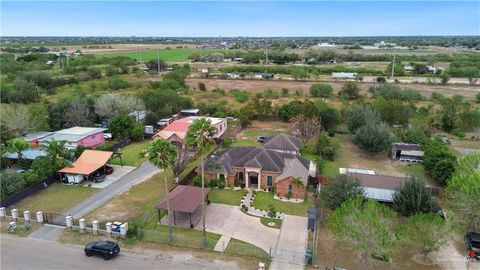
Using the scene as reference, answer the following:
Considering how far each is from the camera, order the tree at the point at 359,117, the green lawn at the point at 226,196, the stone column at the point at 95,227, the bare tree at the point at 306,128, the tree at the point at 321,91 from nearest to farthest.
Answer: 1. the stone column at the point at 95,227
2. the green lawn at the point at 226,196
3. the bare tree at the point at 306,128
4. the tree at the point at 359,117
5. the tree at the point at 321,91

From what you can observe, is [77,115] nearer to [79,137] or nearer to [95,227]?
[79,137]

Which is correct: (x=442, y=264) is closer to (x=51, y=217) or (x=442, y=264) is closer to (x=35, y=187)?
(x=51, y=217)

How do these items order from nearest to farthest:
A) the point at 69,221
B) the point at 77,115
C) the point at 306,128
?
the point at 69,221, the point at 306,128, the point at 77,115

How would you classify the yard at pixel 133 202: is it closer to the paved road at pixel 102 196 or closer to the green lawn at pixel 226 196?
the paved road at pixel 102 196

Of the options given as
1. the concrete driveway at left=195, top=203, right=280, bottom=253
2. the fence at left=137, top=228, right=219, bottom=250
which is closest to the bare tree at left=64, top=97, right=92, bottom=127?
the concrete driveway at left=195, top=203, right=280, bottom=253

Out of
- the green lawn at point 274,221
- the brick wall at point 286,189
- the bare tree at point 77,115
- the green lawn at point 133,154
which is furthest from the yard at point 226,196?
the bare tree at point 77,115

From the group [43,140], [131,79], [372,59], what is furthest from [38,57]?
[372,59]

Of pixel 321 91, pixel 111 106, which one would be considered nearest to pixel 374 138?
pixel 321 91
